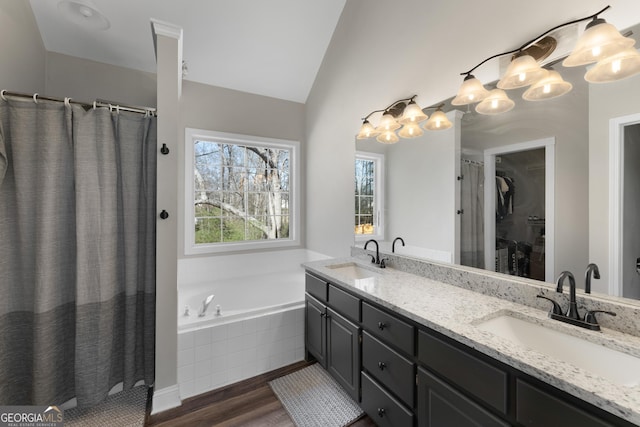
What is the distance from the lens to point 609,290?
112 cm

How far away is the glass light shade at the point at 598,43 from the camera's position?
3.37 feet

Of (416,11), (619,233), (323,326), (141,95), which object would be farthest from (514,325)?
(141,95)

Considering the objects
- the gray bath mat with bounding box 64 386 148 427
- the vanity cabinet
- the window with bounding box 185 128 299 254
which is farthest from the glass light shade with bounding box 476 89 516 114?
the gray bath mat with bounding box 64 386 148 427

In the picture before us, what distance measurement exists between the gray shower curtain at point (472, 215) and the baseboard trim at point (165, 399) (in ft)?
6.75

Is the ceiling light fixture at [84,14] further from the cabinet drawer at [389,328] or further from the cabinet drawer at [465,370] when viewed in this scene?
the cabinet drawer at [465,370]

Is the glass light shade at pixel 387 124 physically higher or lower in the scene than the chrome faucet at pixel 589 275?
higher

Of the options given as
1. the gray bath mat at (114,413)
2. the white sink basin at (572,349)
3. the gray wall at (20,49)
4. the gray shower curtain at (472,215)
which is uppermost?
the gray wall at (20,49)

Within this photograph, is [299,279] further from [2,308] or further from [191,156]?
[2,308]

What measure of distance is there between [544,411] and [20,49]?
3.34 m

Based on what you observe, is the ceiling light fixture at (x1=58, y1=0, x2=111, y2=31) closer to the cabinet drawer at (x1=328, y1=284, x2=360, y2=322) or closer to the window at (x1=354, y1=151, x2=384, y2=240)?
the window at (x1=354, y1=151, x2=384, y2=240)

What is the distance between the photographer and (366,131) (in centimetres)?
228

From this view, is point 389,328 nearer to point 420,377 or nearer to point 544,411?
point 420,377

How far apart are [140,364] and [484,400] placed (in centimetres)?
199

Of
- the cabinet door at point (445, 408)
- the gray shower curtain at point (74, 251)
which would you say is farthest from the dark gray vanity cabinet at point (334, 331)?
the gray shower curtain at point (74, 251)
